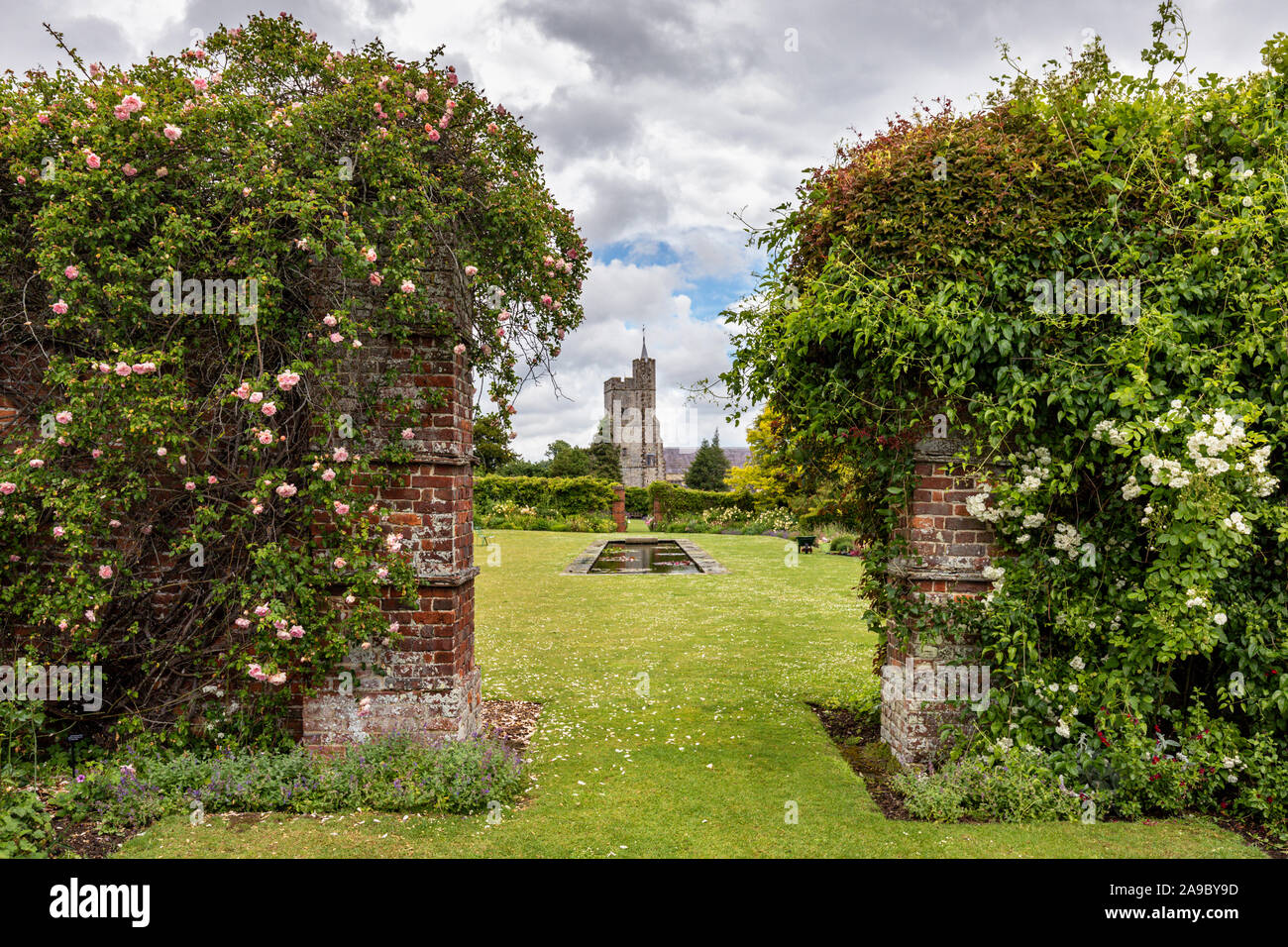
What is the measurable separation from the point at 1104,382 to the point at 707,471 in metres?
45.5

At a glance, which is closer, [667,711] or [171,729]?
[171,729]

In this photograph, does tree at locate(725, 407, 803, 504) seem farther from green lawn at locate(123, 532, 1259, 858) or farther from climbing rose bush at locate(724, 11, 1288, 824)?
climbing rose bush at locate(724, 11, 1288, 824)

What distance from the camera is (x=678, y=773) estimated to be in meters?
4.61

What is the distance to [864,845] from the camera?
143 inches

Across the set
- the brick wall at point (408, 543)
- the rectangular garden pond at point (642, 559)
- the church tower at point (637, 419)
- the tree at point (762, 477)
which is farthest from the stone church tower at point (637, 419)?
the brick wall at point (408, 543)

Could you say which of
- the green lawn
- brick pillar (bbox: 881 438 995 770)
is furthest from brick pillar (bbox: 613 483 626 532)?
brick pillar (bbox: 881 438 995 770)

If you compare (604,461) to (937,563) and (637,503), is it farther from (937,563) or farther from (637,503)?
(937,563)

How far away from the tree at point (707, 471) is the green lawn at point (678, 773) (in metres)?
38.7

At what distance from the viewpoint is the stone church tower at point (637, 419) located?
197ft

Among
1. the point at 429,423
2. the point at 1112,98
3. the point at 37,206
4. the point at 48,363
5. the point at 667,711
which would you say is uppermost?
the point at 1112,98

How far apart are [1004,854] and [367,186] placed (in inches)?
206

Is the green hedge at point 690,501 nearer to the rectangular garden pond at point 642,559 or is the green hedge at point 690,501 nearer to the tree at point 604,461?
the rectangular garden pond at point 642,559
